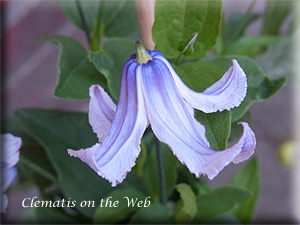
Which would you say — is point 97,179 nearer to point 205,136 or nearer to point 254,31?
point 205,136

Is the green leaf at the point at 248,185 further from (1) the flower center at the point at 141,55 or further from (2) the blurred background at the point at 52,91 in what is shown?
(2) the blurred background at the point at 52,91

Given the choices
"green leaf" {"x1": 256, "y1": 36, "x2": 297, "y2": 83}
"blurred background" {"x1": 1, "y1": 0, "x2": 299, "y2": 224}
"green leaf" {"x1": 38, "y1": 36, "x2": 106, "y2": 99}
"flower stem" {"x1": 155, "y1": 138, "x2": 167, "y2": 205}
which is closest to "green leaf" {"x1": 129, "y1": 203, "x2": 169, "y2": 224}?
"flower stem" {"x1": 155, "y1": 138, "x2": 167, "y2": 205}

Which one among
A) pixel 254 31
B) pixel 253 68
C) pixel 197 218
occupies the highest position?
pixel 253 68

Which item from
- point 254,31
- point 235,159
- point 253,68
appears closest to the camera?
point 235,159

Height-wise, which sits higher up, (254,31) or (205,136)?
(205,136)

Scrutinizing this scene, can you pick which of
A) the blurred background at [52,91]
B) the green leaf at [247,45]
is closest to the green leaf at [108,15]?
the green leaf at [247,45]

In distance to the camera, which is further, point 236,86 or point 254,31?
point 254,31

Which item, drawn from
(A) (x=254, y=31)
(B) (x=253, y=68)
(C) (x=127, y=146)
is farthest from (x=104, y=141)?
(A) (x=254, y=31)
